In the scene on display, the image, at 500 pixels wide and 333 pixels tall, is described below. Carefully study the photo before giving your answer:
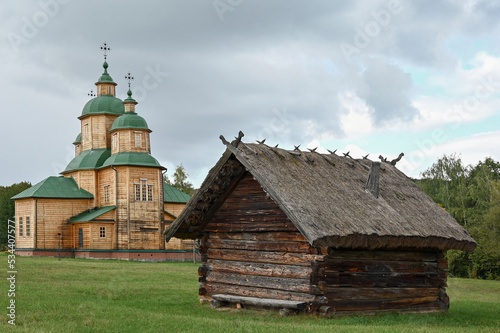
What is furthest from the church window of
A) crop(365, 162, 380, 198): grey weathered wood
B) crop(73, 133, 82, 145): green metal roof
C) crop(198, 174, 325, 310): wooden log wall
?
crop(365, 162, 380, 198): grey weathered wood

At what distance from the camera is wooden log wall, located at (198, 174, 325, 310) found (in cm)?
1636

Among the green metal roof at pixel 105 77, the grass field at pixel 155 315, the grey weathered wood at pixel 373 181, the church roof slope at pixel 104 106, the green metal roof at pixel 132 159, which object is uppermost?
the green metal roof at pixel 105 77

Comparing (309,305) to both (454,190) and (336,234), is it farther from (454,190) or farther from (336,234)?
(454,190)

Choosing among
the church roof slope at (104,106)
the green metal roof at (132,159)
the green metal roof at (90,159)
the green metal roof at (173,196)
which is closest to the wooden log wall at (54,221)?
the green metal roof at (90,159)

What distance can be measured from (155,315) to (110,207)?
3530cm

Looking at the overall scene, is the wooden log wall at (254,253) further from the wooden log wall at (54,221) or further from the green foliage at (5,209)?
the green foliage at (5,209)

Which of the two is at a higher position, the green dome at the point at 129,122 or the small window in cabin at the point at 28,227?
the green dome at the point at 129,122

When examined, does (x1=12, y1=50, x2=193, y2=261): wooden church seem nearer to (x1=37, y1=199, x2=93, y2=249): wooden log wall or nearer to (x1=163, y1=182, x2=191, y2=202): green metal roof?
(x1=37, y1=199, x2=93, y2=249): wooden log wall

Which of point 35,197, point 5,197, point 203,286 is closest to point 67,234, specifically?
point 35,197

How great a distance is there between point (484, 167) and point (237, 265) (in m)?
45.1

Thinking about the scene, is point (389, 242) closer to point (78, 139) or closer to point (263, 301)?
point (263, 301)

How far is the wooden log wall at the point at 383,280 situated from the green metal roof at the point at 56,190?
37.4 metres

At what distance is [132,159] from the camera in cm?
4916

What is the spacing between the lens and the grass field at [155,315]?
43.9ft
